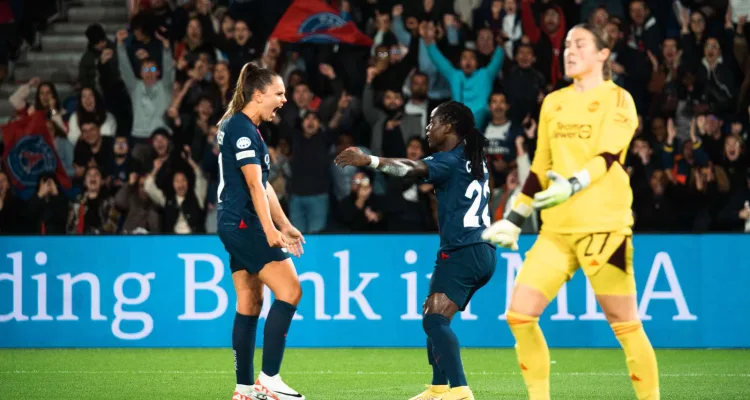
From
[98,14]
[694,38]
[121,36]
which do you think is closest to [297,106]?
[121,36]

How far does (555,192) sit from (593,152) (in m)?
0.41

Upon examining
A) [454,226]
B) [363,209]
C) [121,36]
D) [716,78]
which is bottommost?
[363,209]

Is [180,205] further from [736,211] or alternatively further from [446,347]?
[446,347]

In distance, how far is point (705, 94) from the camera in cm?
1377

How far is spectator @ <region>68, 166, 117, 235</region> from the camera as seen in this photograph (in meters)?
13.4

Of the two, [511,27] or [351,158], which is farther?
[511,27]

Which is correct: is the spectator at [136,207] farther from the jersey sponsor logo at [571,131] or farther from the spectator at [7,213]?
the jersey sponsor logo at [571,131]

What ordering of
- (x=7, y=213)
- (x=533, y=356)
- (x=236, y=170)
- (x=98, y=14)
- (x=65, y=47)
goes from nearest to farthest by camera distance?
(x=533, y=356) → (x=236, y=170) → (x=7, y=213) → (x=65, y=47) → (x=98, y=14)

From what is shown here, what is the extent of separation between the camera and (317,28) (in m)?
14.8

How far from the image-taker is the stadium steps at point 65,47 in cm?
1694

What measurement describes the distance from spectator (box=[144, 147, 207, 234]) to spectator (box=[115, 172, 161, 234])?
0.08m

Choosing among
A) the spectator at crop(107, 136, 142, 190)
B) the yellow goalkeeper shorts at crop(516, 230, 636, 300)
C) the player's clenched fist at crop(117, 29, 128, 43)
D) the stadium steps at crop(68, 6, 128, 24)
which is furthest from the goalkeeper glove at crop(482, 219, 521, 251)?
the stadium steps at crop(68, 6, 128, 24)

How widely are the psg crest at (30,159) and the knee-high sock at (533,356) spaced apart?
9.26 metres

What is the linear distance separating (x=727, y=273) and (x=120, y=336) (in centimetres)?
577
